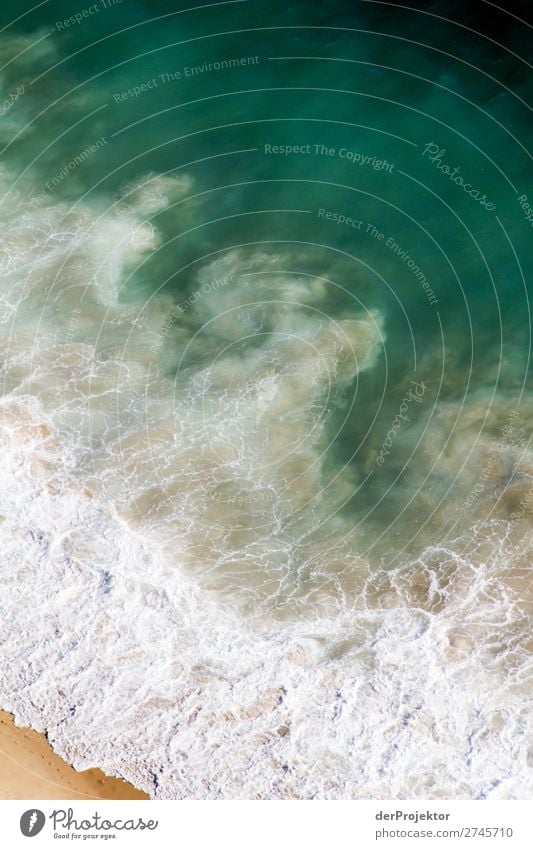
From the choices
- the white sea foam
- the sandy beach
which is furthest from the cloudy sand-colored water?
the sandy beach

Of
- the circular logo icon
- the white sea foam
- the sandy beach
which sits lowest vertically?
the circular logo icon

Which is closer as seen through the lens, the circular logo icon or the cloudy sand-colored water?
the circular logo icon

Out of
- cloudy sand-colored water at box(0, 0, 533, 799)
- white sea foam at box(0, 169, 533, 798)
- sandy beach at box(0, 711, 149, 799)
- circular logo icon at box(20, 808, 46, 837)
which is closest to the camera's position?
circular logo icon at box(20, 808, 46, 837)

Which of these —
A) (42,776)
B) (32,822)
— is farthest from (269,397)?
(32,822)

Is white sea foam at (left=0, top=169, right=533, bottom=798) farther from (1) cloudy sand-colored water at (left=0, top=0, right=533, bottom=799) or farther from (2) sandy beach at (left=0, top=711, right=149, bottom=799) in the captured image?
(2) sandy beach at (left=0, top=711, right=149, bottom=799)

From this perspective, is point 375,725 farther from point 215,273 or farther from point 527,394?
point 215,273

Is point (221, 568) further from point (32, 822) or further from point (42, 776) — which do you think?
point (32, 822)
